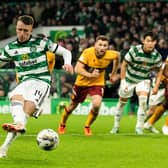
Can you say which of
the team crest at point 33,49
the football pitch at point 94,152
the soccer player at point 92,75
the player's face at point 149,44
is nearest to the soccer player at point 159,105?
the football pitch at point 94,152

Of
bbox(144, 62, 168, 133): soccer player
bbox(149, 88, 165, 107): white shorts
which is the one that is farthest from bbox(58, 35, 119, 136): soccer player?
bbox(149, 88, 165, 107): white shorts

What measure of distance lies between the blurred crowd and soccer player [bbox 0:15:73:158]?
12842 millimetres

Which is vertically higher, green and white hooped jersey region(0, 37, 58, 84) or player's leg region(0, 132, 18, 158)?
green and white hooped jersey region(0, 37, 58, 84)

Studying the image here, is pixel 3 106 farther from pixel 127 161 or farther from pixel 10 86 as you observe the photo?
pixel 127 161

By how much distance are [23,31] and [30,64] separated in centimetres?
51

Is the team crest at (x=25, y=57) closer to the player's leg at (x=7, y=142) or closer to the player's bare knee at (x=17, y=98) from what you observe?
the player's bare knee at (x=17, y=98)

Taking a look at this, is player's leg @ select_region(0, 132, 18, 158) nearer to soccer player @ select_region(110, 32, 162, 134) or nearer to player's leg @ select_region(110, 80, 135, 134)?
soccer player @ select_region(110, 32, 162, 134)

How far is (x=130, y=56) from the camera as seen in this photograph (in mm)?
13633

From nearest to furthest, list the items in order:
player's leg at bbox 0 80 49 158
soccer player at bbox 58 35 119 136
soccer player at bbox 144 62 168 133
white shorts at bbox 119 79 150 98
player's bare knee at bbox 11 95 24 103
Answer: player's leg at bbox 0 80 49 158
player's bare knee at bbox 11 95 24 103
soccer player at bbox 58 35 119 136
white shorts at bbox 119 79 150 98
soccer player at bbox 144 62 168 133

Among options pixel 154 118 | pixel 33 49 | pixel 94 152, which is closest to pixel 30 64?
pixel 33 49

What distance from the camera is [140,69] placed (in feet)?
45.2

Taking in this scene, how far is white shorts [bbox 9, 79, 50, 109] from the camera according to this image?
9.52 metres

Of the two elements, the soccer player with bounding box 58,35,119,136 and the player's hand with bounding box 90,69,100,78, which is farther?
the soccer player with bounding box 58,35,119,136

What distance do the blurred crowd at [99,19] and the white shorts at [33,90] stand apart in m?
13.0
